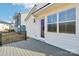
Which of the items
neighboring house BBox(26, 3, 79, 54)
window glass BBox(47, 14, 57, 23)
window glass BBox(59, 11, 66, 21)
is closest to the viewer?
neighboring house BBox(26, 3, 79, 54)

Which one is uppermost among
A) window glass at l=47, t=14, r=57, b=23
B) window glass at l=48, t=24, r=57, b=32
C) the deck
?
window glass at l=47, t=14, r=57, b=23

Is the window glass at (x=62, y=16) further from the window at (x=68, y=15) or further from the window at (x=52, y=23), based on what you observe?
the window at (x=52, y=23)

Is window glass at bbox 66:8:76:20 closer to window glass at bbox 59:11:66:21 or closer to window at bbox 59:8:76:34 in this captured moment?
window at bbox 59:8:76:34

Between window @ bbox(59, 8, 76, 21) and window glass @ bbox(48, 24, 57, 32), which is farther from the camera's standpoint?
window glass @ bbox(48, 24, 57, 32)

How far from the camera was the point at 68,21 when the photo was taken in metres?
7.95

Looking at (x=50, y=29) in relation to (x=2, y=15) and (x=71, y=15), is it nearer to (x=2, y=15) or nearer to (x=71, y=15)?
(x=71, y=15)

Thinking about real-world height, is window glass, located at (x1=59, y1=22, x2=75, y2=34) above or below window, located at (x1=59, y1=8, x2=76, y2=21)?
below

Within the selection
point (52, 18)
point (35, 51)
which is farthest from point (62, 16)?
point (35, 51)

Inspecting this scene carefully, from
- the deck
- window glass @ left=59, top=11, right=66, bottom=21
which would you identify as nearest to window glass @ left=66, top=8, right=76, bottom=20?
window glass @ left=59, top=11, right=66, bottom=21

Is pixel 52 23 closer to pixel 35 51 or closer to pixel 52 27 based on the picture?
pixel 52 27

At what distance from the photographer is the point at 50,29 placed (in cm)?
1110

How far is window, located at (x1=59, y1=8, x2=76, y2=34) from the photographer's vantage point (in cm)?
744

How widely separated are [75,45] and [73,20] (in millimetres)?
1340

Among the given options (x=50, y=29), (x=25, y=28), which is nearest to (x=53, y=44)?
(x=50, y=29)
